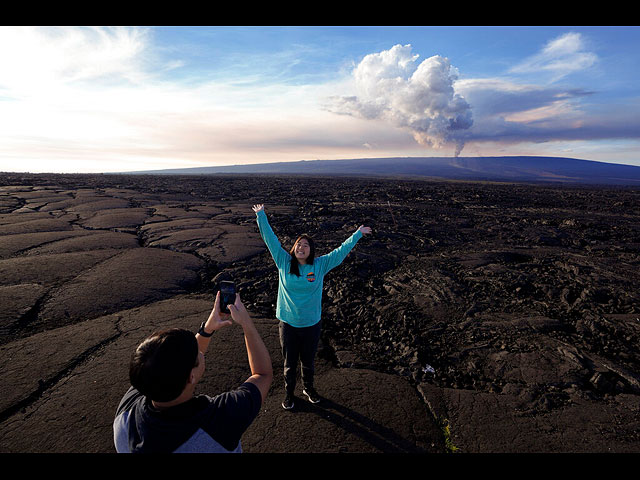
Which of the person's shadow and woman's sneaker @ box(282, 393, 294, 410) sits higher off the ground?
woman's sneaker @ box(282, 393, 294, 410)

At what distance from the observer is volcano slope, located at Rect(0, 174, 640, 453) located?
108 inches

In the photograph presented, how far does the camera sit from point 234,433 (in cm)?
121

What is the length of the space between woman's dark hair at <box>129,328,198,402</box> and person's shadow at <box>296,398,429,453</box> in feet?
7.08

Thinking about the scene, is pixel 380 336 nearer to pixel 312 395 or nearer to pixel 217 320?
pixel 312 395

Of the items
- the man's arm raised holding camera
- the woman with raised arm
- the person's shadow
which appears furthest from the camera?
the woman with raised arm

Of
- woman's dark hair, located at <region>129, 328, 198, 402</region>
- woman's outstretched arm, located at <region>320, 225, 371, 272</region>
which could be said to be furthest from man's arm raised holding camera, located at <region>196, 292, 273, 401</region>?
woman's outstretched arm, located at <region>320, 225, 371, 272</region>

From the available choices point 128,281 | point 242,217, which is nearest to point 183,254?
point 128,281

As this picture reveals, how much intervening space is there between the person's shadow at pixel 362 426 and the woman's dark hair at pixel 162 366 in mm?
2159

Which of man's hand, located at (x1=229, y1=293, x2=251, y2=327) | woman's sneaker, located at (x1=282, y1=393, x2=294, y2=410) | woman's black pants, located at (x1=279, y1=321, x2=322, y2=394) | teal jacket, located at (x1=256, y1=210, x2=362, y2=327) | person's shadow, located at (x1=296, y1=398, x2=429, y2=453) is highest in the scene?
man's hand, located at (x1=229, y1=293, x2=251, y2=327)

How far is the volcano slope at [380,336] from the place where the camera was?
276cm

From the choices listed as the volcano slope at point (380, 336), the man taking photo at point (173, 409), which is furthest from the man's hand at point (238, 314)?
the volcano slope at point (380, 336)

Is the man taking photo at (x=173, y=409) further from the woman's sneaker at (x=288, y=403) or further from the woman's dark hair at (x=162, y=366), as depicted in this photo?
the woman's sneaker at (x=288, y=403)

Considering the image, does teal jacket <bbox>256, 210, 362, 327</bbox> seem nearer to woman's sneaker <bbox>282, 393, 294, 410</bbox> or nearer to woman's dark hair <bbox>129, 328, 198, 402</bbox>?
woman's sneaker <bbox>282, 393, 294, 410</bbox>
